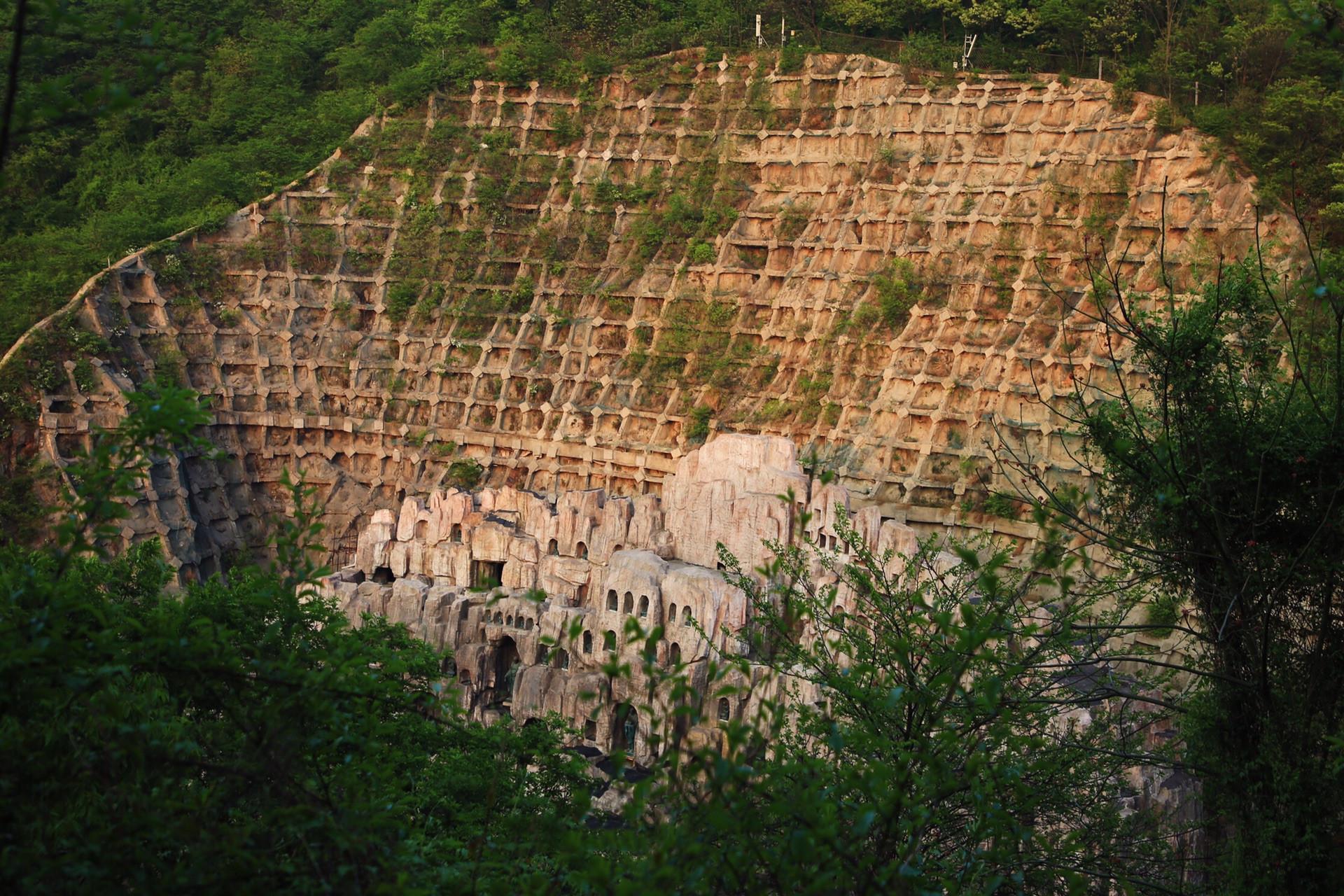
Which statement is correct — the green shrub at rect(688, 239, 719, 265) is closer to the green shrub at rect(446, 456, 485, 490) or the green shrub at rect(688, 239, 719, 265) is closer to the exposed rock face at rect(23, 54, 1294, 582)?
the exposed rock face at rect(23, 54, 1294, 582)

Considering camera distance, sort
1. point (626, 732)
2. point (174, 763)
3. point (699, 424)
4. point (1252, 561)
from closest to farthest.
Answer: point (174, 763), point (1252, 561), point (626, 732), point (699, 424)

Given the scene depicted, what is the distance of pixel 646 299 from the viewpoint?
1981 inches

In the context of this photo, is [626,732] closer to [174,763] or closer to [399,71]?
[174,763]

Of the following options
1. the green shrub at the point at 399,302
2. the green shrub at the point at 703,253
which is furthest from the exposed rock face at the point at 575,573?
the green shrub at the point at 703,253

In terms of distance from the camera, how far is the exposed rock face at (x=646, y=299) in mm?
41000

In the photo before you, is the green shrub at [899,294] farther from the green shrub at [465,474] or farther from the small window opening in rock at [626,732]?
the small window opening in rock at [626,732]

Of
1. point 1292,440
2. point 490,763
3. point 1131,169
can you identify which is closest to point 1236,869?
point 1292,440

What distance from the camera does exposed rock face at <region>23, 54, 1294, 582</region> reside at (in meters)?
41.0

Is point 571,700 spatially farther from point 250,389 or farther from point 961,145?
point 961,145

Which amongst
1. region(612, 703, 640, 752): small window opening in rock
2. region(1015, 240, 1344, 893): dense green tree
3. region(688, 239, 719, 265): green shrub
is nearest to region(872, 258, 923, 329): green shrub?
region(688, 239, 719, 265): green shrub

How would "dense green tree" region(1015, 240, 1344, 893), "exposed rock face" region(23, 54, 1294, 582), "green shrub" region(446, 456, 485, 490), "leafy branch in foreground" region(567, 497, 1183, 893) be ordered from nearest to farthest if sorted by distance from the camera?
"leafy branch in foreground" region(567, 497, 1183, 893) → "dense green tree" region(1015, 240, 1344, 893) → "exposed rock face" region(23, 54, 1294, 582) → "green shrub" region(446, 456, 485, 490)

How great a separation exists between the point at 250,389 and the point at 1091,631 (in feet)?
136

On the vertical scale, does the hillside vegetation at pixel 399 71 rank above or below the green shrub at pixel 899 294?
above

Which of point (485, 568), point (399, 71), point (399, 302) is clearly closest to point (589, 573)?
point (485, 568)
